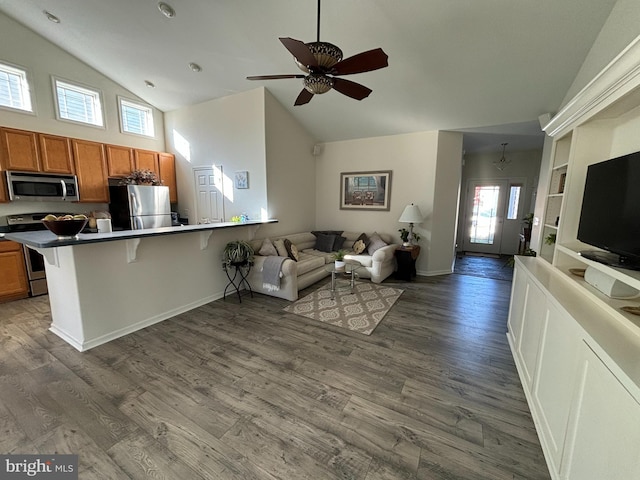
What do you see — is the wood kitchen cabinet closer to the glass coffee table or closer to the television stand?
the glass coffee table

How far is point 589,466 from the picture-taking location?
109 cm

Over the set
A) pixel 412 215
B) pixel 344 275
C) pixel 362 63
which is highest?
pixel 362 63

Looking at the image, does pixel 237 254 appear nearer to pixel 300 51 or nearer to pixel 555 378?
pixel 300 51

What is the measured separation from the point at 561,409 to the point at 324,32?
3.90m

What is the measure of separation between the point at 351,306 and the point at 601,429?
263 cm

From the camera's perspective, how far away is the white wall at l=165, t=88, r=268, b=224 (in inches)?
178

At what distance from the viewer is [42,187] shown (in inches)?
155

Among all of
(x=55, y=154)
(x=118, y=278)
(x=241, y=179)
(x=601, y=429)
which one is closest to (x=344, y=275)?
(x=241, y=179)

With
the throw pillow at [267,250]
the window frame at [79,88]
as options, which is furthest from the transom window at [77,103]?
the throw pillow at [267,250]

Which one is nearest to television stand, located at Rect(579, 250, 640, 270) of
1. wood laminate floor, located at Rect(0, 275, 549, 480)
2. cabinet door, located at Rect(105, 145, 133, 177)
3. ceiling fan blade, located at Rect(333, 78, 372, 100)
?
wood laminate floor, located at Rect(0, 275, 549, 480)

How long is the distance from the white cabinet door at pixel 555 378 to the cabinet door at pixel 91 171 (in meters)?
6.30

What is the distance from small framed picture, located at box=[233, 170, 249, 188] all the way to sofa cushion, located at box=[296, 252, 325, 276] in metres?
1.67

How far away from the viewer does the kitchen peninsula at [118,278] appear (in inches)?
98.4

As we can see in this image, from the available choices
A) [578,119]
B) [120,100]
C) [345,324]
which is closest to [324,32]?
[578,119]
